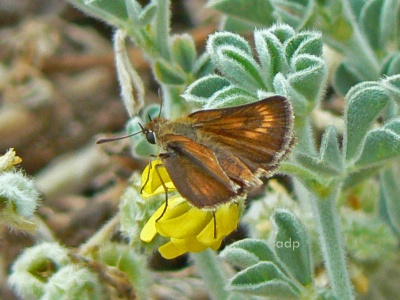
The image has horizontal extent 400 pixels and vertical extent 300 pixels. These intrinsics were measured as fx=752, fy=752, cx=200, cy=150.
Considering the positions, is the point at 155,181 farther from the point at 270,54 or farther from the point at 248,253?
the point at 270,54

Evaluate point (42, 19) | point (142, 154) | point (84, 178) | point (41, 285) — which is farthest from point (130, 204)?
point (42, 19)

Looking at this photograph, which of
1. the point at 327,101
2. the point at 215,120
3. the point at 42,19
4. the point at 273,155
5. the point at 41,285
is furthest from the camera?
the point at 42,19

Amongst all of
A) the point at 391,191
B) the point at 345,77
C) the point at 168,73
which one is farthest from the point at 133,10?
the point at 391,191

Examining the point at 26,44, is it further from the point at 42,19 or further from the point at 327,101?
the point at 327,101

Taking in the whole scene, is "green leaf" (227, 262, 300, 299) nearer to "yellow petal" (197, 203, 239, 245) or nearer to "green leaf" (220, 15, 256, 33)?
"yellow petal" (197, 203, 239, 245)

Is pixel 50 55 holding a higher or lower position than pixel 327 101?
lower

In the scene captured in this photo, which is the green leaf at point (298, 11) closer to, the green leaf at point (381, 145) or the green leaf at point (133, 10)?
the green leaf at point (133, 10)
